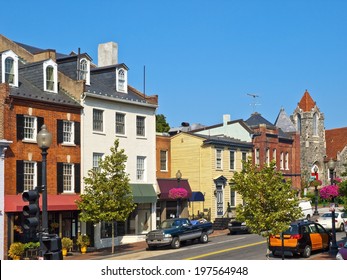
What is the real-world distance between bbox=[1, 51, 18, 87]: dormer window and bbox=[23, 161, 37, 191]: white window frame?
16.8 feet

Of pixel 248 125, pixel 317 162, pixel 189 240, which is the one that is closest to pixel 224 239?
pixel 189 240

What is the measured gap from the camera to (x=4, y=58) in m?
38.0

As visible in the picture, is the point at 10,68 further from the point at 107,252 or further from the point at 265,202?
the point at 265,202

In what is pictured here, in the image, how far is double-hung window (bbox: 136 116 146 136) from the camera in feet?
152

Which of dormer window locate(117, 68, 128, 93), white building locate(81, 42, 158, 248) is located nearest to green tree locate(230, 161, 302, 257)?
white building locate(81, 42, 158, 248)

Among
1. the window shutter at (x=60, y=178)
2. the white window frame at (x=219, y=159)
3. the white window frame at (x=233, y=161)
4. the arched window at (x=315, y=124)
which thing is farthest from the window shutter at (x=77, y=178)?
the arched window at (x=315, y=124)

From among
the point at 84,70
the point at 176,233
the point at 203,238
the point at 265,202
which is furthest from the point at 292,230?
the point at 84,70

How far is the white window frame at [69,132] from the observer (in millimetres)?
40406

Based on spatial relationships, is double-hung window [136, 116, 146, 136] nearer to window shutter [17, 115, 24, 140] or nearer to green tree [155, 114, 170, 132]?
window shutter [17, 115, 24, 140]

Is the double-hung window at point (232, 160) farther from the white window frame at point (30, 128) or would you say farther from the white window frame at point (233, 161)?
the white window frame at point (30, 128)

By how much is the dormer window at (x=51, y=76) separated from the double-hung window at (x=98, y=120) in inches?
133

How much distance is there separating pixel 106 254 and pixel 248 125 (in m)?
31.5
